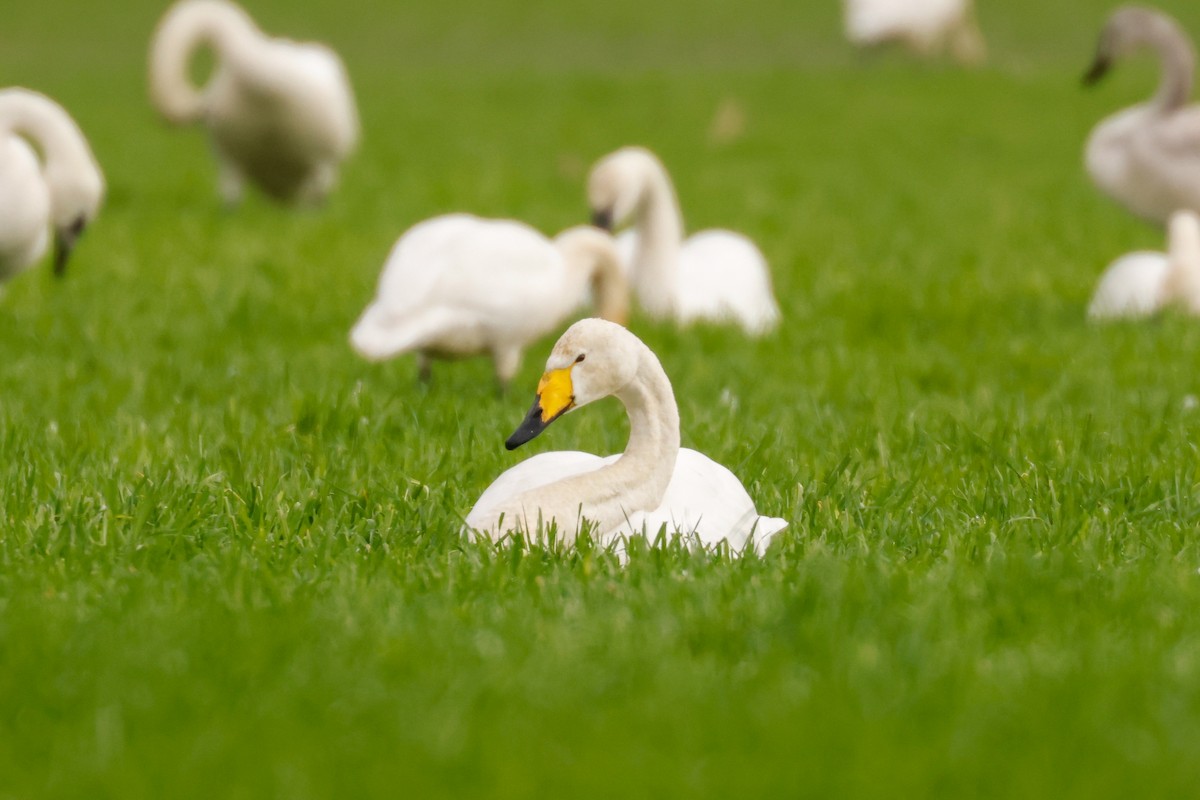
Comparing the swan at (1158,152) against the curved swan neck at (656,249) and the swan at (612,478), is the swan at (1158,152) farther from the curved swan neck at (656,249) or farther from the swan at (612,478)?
the swan at (612,478)

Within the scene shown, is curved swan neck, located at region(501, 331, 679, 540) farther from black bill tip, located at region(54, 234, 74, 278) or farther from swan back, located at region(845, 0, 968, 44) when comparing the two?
swan back, located at region(845, 0, 968, 44)

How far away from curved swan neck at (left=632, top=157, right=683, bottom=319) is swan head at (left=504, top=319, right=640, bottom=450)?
4.06 m

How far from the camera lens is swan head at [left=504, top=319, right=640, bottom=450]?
3.60m

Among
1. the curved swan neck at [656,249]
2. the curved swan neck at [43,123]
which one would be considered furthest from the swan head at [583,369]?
the curved swan neck at [43,123]

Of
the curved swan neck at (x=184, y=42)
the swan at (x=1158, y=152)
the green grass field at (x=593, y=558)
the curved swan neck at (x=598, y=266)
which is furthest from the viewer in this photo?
the curved swan neck at (x=184, y=42)

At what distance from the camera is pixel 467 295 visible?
18.3 feet

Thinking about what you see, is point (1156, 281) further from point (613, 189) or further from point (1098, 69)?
point (1098, 69)

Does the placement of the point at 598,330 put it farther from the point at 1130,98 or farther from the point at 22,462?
the point at 1130,98

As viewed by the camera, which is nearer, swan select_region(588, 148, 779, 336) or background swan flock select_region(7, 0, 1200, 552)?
background swan flock select_region(7, 0, 1200, 552)

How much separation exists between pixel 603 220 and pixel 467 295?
81.9 inches

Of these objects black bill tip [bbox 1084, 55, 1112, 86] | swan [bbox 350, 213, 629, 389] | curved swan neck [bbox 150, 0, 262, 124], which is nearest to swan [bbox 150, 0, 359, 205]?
curved swan neck [bbox 150, 0, 262, 124]

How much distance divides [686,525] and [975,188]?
10.6 m

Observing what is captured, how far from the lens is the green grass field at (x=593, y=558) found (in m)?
2.42

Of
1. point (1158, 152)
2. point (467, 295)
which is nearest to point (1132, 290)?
point (1158, 152)
